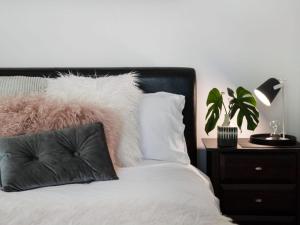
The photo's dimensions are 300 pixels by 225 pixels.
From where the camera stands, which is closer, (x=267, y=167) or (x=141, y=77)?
(x=267, y=167)

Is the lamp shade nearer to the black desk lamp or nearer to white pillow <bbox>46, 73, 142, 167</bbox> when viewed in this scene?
the black desk lamp

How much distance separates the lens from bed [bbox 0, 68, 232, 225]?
1.44 meters

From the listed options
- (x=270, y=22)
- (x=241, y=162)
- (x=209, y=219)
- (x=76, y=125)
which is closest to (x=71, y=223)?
(x=209, y=219)

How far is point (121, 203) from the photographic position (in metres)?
1.58

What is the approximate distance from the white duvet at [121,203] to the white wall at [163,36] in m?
1.06

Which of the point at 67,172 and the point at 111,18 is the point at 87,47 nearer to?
the point at 111,18

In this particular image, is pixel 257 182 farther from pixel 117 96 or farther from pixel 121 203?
pixel 121 203

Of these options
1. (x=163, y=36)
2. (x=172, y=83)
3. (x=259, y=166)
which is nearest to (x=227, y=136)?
(x=259, y=166)

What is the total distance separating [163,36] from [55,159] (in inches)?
49.3

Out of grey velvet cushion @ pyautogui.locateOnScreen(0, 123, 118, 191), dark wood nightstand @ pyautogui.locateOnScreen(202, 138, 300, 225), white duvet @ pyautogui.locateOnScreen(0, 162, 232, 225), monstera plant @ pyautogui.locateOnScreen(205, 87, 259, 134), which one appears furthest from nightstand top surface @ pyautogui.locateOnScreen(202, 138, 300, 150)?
grey velvet cushion @ pyautogui.locateOnScreen(0, 123, 118, 191)

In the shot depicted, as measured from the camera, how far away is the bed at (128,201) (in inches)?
56.8

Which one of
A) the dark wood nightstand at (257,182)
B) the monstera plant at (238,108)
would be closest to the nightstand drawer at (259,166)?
the dark wood nightstand at (257,182)

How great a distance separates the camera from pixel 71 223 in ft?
4.60

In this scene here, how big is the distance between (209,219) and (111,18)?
5.57 feet
